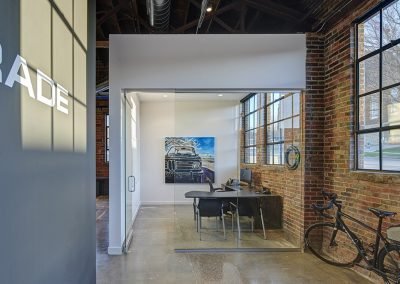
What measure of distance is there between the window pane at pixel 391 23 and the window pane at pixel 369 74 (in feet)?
0.87

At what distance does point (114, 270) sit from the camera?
4.02 metres

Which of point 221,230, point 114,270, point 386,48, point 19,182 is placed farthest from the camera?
point 221,230

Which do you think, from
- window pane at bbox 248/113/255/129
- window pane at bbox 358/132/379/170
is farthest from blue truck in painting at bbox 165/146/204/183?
window pane at bbox 358/132/379/170

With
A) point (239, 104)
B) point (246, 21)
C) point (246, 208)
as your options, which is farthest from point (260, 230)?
point (246, 21)

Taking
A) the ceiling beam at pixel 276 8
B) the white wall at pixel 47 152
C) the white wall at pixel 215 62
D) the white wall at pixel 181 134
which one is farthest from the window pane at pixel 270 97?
the white wall at pixel 47 152

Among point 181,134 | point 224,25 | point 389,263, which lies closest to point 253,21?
point 224,25

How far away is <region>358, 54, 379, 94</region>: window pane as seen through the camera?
147 inches

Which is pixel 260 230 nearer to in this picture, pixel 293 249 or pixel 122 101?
pixel 293 249

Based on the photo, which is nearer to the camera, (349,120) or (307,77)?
(349,120)

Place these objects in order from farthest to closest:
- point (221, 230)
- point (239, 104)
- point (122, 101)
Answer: point (239, 104) < point (221, 230) < point (122, 101)

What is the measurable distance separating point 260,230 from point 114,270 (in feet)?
8.39

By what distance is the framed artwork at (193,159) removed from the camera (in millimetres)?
6801

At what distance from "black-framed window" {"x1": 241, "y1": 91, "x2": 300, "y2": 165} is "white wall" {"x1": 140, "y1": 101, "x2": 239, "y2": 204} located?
1.13 feet

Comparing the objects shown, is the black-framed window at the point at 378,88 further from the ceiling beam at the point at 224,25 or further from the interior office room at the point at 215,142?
the ceiling beam at the point at 224,25
